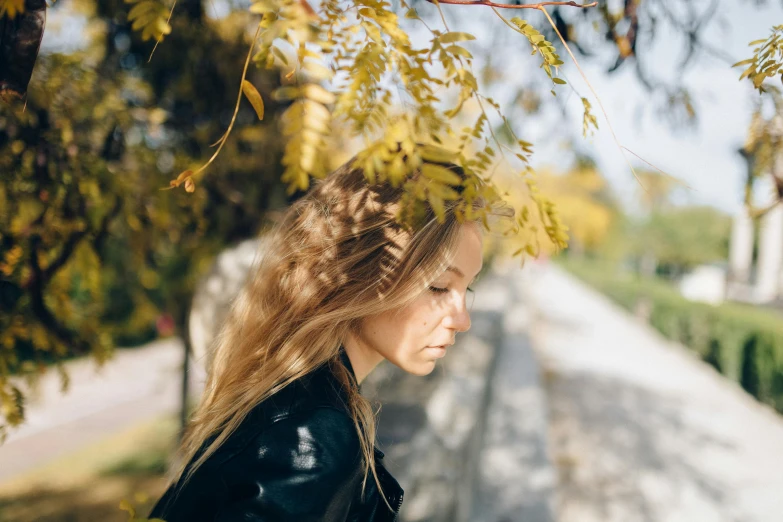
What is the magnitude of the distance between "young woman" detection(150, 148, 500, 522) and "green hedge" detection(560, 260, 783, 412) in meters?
9.61

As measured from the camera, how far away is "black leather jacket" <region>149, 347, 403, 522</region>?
3.74 ft

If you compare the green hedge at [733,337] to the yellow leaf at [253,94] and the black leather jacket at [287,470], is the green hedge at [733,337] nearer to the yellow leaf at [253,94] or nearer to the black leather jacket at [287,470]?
the black leather jacket at [287,470]

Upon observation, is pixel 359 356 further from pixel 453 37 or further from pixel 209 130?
pixel 209 130

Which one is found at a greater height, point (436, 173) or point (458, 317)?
point (436, 173)

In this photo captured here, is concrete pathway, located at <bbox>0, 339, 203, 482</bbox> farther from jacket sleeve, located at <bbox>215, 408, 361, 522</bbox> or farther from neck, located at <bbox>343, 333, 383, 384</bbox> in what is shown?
jacket sleeve, located at <bbox>215, 408, 361, 522</bbox>

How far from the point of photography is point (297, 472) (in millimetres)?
1163

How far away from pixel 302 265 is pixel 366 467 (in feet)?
1.88

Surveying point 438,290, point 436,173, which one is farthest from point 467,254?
point 436,173

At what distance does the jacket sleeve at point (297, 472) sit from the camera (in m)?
1.13

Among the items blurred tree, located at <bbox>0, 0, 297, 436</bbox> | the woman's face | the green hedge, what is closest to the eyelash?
the woman's face

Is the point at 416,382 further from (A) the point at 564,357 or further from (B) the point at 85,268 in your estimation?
(A) the point at 564,357

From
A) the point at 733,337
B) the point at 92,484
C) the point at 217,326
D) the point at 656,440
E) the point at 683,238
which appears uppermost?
the point at 217,326

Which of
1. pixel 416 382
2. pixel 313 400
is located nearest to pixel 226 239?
pixel 416 382

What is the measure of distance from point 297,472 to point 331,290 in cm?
51
